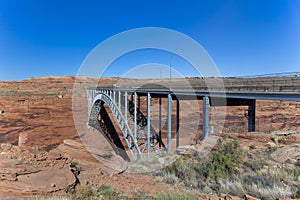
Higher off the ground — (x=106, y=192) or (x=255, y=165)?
(x=106, y=192)

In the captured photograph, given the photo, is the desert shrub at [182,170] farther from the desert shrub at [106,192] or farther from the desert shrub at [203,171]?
the desert shrub at [106,192]

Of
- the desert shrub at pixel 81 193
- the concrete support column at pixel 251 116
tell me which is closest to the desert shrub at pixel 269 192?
the desert shrub at pixel 81 193

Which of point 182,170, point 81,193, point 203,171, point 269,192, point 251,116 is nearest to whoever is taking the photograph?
point 81,193

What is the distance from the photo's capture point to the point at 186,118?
26188 millimetres

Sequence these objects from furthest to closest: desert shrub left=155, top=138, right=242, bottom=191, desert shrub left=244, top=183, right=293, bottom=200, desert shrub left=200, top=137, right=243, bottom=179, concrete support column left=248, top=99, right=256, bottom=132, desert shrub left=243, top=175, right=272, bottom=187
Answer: concrete support column left=248, top=99, right=256, bottom=132, desert shrub left=200, top=137, right=243, bottom=179, desert shrub left=155, top=138, right=242, bottom=191, desert shrub left=243, top=175, right=272, bottom=187, desert shrub left=244, top=183, right=293, bottom=200

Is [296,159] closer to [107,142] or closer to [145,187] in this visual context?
[145,187]

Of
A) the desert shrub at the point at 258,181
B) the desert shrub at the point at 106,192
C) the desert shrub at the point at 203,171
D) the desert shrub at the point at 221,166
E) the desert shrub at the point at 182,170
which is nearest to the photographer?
the desert shrub at the point at 106,192

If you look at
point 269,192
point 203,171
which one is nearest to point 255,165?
point 203,171

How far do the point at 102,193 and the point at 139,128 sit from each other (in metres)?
Answer: 11.2

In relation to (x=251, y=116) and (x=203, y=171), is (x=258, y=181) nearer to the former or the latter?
(x=203, y=171)

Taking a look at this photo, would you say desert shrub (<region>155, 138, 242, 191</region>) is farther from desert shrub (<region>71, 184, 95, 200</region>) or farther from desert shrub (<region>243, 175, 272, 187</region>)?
desert shrub (<region>71, 184, 95, 200</region>)

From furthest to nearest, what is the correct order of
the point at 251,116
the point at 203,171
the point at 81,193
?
the point at 251,116
the point at 203,171
the point at 81,193

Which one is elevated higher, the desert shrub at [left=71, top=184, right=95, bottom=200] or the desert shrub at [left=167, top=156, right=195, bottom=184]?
the desert shrub at [left=71, top=184, right=95, bottom=200]

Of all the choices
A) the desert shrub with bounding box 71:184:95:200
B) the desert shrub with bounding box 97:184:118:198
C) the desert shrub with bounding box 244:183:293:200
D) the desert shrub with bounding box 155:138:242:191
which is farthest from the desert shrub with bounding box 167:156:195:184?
the desert shrub with bounding box 71:184:95:200
